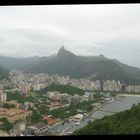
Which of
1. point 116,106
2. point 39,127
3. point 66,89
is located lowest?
point 39,127

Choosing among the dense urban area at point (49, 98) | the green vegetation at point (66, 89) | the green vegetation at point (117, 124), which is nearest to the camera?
the green vegetation at point (117, 124)

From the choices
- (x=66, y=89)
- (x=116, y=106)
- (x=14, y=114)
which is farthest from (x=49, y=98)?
Result: (x=116, y=106)

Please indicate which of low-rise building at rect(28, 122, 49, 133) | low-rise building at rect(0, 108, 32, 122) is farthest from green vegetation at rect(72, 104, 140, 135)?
low-rise building at rect(0, 108, 32, 122)

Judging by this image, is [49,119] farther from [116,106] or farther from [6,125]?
[116,106]

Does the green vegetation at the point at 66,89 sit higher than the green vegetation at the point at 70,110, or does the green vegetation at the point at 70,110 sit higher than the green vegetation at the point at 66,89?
the green vegetation at the point at 66,89

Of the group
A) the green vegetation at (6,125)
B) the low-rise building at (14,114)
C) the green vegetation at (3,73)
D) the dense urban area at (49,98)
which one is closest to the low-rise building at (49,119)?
the dense urban area at (49,98)

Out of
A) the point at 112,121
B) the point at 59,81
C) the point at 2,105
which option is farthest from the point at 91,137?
the point at 2,105

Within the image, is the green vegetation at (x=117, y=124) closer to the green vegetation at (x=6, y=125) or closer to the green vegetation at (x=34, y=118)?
the green vegetation at (x=34, y=118)
